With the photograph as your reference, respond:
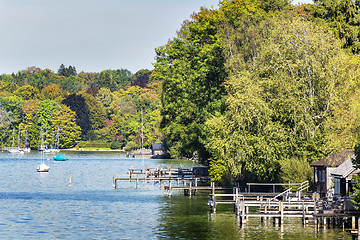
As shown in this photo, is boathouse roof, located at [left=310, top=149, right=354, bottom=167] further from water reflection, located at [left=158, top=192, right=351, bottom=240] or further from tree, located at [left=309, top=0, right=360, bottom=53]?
tree, located at [left=309, top=0, right=360, bottom=53]

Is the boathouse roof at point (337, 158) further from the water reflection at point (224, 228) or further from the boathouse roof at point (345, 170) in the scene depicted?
the water reflection at point (224, 228)

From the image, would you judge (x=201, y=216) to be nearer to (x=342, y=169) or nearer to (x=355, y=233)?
(x=342, y=169)

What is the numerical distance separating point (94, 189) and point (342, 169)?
154ft

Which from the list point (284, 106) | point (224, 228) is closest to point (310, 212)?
point (224, 228)

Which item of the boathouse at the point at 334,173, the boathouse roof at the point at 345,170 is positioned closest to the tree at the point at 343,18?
the boathouse at the point at 334,173

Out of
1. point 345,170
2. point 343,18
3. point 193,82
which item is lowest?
point 345,170

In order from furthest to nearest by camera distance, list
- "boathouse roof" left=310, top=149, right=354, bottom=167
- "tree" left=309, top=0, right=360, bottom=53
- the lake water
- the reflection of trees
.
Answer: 1. "tree" left=309, top=0, right=360, bottom=53
2. "boathouse roof" left=310, top=149, right=354, bottom=167
3. the lake water
4. the reflection of trees

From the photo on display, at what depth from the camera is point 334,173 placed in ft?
177

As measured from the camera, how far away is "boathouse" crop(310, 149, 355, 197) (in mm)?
52000

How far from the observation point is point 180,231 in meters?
50.8

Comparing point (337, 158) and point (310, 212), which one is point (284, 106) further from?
point (310, 212)

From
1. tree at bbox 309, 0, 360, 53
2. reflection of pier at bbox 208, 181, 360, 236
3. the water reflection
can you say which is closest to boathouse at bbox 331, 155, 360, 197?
reflection of pier at bbox 208, 181, 360, 236

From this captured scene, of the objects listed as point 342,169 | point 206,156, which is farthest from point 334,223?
point 206,156

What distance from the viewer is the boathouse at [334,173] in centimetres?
A: 5200
